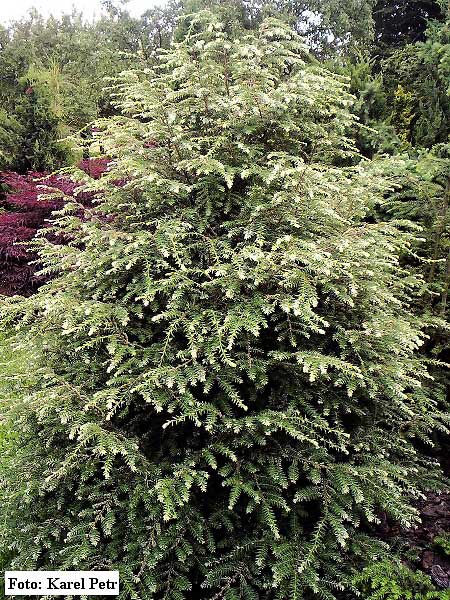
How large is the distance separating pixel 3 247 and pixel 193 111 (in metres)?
4.44

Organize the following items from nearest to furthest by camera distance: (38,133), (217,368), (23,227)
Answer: (217,368) → (23,227) → (38,133)

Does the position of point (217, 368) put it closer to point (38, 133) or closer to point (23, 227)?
point (23, 227)

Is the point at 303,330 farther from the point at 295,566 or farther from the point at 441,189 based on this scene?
the point at 441,189

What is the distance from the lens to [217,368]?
2.25m

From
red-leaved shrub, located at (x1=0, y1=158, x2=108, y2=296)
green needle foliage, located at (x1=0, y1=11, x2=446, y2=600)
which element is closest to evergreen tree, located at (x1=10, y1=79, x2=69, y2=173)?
red-leaved shrub, located at (x1=0, y1=158, x2=108, y2=296)

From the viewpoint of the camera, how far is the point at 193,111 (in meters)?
2.88

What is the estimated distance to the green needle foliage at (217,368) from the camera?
2270mm

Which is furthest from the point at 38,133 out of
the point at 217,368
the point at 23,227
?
the point at 217,368

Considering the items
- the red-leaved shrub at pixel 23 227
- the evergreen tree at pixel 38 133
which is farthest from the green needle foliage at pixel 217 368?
the evergreen tree at pixel 38 133

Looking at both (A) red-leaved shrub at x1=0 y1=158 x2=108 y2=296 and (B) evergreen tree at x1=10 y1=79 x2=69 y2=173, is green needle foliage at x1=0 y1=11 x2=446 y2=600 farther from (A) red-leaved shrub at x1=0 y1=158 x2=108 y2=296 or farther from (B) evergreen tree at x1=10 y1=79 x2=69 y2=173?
(B) evergreen tree at x1=10 y1=79 x2=69 y2=173

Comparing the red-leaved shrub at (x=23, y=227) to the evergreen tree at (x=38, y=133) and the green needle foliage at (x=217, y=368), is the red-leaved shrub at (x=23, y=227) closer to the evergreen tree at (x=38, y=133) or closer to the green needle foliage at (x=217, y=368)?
the evergreen tree at (x=38, y=133)

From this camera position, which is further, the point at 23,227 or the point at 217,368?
the point at 23,227

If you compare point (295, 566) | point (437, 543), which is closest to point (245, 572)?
point (295, 566)

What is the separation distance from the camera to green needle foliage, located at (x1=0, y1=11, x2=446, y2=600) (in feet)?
7.45
